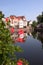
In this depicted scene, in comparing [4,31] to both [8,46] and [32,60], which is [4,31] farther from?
[32,60]

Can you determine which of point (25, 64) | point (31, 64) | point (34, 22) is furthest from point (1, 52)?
point (34, 22)

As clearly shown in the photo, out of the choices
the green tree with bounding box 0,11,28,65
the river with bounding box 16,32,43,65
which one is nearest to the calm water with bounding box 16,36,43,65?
the river with bounding box 16,32,43,65

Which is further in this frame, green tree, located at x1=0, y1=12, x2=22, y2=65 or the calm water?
the calm water

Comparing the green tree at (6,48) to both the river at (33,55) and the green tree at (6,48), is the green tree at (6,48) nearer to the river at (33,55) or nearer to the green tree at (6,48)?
the green tree at (6,48)

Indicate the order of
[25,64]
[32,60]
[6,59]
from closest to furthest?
[6,59], [25,64], [32,60]

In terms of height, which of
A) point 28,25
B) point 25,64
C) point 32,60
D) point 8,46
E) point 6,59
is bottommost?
point 28,25

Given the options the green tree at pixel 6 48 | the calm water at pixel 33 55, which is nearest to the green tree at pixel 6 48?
the green tree at pixel 6 48

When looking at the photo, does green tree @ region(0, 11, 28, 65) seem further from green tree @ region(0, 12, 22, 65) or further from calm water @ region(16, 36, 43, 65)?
calm water @ region(16, 36, 43, 65)

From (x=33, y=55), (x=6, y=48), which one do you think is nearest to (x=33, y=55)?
(x=33, y=55)

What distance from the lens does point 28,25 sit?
122m

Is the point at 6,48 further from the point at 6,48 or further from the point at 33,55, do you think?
the point at 33,55

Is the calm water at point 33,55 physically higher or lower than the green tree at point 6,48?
lower

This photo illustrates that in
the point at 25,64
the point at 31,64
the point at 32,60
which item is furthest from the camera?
the point at 32,60

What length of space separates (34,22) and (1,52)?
109336 millimetres
